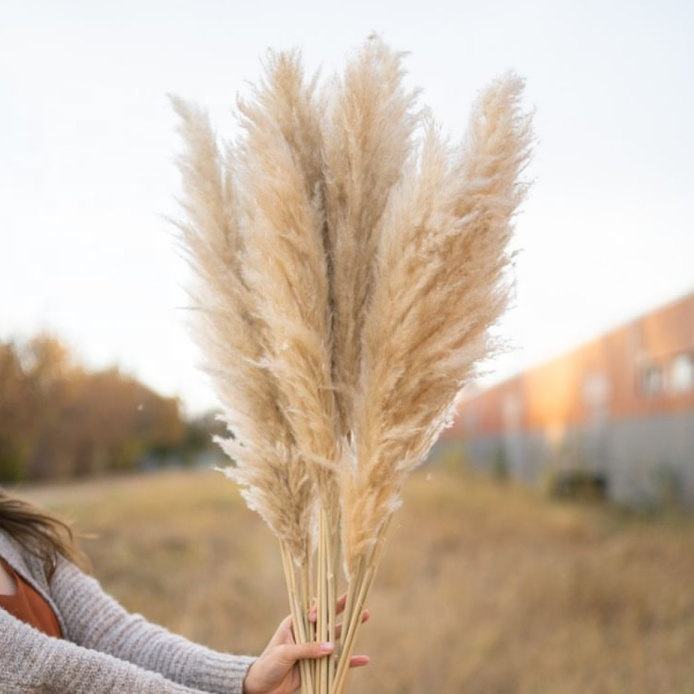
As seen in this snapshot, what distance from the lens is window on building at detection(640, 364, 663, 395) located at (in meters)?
12.4

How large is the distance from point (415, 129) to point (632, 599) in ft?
27.0

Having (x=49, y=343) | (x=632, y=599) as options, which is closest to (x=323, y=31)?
(x=49, y=343)

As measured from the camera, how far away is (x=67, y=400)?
8609 millimetres

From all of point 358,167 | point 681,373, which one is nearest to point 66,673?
point 358,167

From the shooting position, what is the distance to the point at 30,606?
1624 mm

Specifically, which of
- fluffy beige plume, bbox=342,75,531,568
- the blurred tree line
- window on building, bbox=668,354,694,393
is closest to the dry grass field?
the blurred tree line

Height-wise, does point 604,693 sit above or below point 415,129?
below

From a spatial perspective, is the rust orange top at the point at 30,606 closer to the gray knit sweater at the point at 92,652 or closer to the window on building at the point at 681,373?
the gray knit sweater at the point at 92,652

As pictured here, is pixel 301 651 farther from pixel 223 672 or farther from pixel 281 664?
pixel 223 672

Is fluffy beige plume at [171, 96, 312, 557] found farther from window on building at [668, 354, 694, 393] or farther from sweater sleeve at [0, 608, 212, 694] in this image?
window on building at [668, 354, 694, 393]

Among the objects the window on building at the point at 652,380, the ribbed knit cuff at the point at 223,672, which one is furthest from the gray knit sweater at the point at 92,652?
the window on building at the point at 652,380

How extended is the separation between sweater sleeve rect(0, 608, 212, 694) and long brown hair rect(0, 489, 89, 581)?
1.50 feet

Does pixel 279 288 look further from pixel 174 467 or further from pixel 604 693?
pixel 174 467

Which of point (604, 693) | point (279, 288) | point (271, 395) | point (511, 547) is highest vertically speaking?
point (279, 288)
